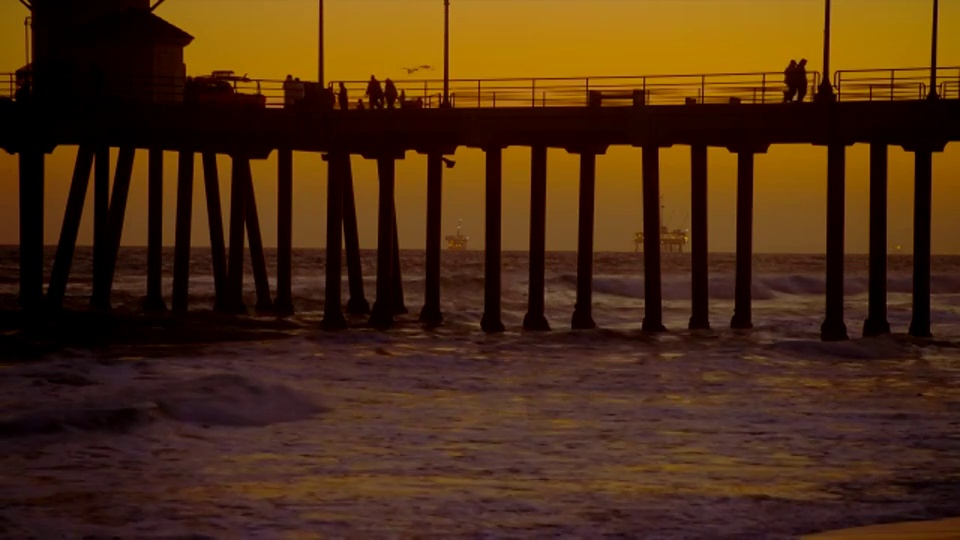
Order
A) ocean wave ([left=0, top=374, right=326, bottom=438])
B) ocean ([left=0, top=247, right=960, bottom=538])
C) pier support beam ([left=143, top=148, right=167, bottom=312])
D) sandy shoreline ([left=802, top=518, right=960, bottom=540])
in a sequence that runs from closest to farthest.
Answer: sandy shoreline ([left=802, top=518, right=960, bottom=540])
ocean ([left=0, top=247, right=960, bottom=538])
ocean wave ([left=0, top=374, right=326, bottom=438])
pier support beam ([left=143, top=148, right=167, bottom=312])

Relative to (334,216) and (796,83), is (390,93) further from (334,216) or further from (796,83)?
(796,83)

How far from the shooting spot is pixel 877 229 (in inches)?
1497

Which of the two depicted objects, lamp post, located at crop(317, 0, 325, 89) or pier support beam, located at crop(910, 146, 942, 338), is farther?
lamp post, located at crop(317, 0, 325, 89)

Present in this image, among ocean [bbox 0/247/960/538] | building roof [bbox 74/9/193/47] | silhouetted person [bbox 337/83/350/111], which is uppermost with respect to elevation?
building roof [bbox 74/9/193/47]

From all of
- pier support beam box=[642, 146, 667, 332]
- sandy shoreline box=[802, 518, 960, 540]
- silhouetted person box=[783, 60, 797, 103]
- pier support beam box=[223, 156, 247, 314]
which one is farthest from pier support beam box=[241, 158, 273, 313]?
sandy shoreline box=[802, 518, 960, 540]

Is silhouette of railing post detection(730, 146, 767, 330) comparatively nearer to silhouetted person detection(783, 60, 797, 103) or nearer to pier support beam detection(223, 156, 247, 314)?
silhouetted person detection(783, 60, 797, 103)

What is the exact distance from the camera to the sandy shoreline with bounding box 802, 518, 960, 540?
15664mm

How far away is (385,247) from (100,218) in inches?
338

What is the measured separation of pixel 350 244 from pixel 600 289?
153 ft

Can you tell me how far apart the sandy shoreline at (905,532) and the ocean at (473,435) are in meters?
0.39

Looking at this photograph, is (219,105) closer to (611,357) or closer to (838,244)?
(611,357)

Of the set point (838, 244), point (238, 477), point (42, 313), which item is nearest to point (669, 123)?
point (838, 244)

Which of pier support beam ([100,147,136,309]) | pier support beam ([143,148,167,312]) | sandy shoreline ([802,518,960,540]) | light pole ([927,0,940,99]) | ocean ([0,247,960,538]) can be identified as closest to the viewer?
sandy shoreline ([802,518,960,540])

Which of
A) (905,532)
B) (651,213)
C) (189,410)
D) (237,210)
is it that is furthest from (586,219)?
(905,532)
